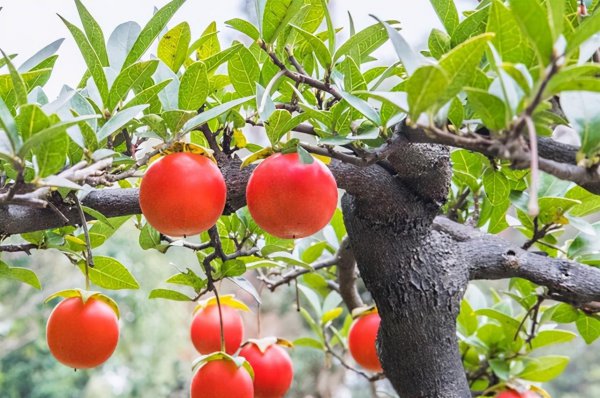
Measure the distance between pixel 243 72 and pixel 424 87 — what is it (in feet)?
0.85

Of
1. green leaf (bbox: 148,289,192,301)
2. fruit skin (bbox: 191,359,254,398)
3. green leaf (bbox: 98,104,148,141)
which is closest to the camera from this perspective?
green leaf (bbox: 98,104,148,141)

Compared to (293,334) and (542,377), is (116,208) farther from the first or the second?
(293,334)

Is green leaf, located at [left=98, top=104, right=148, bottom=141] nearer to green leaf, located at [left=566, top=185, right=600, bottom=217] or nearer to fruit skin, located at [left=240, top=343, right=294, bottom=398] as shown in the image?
fruit skin, located at [left=240, top=343, right=294, bottom=398]

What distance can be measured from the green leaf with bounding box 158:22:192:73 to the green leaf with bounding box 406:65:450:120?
0.25m

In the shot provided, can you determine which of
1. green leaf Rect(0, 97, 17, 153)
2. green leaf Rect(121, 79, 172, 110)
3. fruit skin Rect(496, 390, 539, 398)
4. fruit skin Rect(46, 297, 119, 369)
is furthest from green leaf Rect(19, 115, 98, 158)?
fruit skin Rect(496, 390, 539, 398)

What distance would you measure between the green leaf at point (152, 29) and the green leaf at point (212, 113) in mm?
83

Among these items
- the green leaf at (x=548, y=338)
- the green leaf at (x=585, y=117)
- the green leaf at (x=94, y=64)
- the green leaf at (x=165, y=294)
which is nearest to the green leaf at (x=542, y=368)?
the green leaf at (x=548, y=338)

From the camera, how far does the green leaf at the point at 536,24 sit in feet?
1.04

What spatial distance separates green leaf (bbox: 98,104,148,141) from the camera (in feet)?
1.45

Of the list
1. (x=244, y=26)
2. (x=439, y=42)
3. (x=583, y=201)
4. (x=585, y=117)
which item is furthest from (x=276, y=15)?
(x=583, y=201)

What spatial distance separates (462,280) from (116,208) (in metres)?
0.39

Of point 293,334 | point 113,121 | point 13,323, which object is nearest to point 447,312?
point 113,121

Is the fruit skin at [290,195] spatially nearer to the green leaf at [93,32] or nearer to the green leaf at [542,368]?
the green leaf at [93,32]

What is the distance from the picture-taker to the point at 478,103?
364mm
